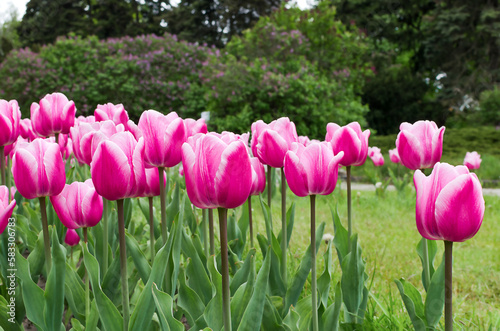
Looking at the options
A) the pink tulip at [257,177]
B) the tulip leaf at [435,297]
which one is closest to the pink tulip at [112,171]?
the pink tulip at [257,177]

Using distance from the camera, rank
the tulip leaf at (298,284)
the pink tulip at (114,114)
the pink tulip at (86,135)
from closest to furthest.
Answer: the pink tulip at (86,135), the tulip leaf at (298,284), the pink tulip at (114,114)

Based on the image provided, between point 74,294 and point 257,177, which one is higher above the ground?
point 257,177

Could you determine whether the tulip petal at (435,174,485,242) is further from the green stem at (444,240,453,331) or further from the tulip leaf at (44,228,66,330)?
the tulip leaf at (44,228,66,330)

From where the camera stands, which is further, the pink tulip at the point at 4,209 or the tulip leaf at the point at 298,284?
the tulip leaf at the point at 298,284

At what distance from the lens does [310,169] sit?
46.5 inches

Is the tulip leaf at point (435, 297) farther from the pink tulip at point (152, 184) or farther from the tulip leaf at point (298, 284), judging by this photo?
the pink tulip at point (152, 184)

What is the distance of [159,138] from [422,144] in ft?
2.71

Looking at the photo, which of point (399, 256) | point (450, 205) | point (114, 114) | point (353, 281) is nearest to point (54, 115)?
point (114, 114)

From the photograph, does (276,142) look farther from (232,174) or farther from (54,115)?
(54,115)

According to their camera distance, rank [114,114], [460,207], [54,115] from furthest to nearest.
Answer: [54,115] → [114,114] → [460,207]

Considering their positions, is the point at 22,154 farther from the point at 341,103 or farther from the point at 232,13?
the point at 232,13

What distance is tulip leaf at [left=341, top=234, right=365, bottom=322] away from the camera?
4.90ft

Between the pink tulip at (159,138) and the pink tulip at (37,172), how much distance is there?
8.8 inches

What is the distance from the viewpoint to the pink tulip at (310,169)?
1.18 m
